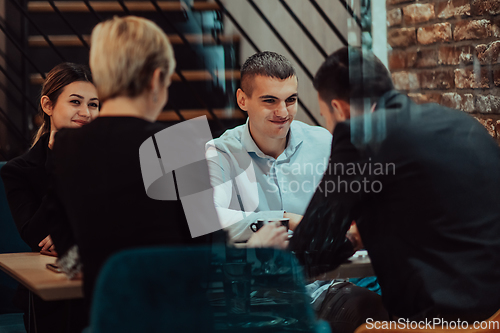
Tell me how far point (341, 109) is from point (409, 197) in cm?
37

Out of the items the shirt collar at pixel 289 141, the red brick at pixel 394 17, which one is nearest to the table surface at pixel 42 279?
the shirt collar at pixel 289 141

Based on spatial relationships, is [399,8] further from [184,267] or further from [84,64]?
[184,267]

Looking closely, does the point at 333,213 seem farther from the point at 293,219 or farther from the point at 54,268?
the point at 54,268

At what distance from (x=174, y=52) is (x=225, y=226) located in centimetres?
54

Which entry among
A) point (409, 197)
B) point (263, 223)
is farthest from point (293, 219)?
point (409, 197)

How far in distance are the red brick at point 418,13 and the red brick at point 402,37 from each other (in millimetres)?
38

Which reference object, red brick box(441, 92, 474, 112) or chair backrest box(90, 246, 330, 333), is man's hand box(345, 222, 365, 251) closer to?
chair backrest box(90, 246, 330, 333)

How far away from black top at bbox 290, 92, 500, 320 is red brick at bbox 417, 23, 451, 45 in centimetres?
38

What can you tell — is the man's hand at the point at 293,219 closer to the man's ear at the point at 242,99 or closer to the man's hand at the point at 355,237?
the man's hand at the point at 355,237

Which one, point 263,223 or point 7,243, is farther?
point 7,243

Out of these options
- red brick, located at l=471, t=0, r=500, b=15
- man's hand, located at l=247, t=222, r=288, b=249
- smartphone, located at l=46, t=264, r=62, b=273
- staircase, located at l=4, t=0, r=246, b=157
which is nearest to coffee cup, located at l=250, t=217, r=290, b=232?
man's hand, located at l=247, t=222, r=288, b=249

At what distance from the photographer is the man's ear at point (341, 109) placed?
170 centimetres

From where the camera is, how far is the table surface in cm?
133

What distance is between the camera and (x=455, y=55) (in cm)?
196
